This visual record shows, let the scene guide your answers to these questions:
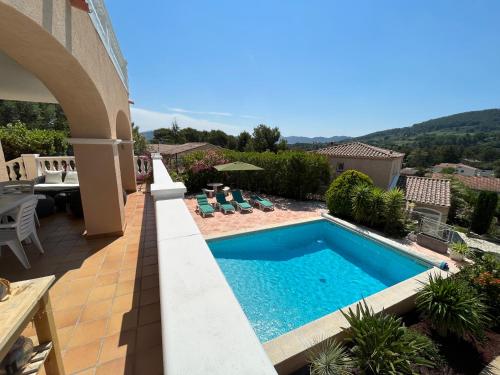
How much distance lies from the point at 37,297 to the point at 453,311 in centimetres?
583

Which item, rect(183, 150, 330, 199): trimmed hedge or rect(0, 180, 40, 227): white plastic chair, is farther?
rect(183, 150, 330, 199): trimmed hedge

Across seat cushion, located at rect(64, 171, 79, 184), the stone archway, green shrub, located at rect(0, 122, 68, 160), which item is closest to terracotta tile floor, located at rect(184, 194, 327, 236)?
the stone archway

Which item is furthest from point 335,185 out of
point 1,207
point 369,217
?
point 1,207

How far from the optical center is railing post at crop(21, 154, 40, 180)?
9938 millimetres

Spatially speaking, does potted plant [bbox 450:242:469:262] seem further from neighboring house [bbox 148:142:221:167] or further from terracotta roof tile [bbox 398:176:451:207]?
neighboring house [bbox 148:142:221:167]

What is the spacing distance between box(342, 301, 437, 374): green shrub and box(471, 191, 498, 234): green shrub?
24.1 m

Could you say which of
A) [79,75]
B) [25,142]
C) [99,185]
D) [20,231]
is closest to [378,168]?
[99,185]

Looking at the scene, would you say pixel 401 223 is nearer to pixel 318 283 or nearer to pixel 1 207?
pixel 318 283

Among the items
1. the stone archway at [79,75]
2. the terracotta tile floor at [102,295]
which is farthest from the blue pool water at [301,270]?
the stone archway at [79,75]

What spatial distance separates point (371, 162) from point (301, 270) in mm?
16607

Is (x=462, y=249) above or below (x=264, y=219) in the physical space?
above

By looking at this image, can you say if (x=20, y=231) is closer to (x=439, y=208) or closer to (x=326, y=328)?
(x=326, y=328)

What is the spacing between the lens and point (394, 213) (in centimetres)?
931

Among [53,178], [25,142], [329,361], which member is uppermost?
[25,142]
